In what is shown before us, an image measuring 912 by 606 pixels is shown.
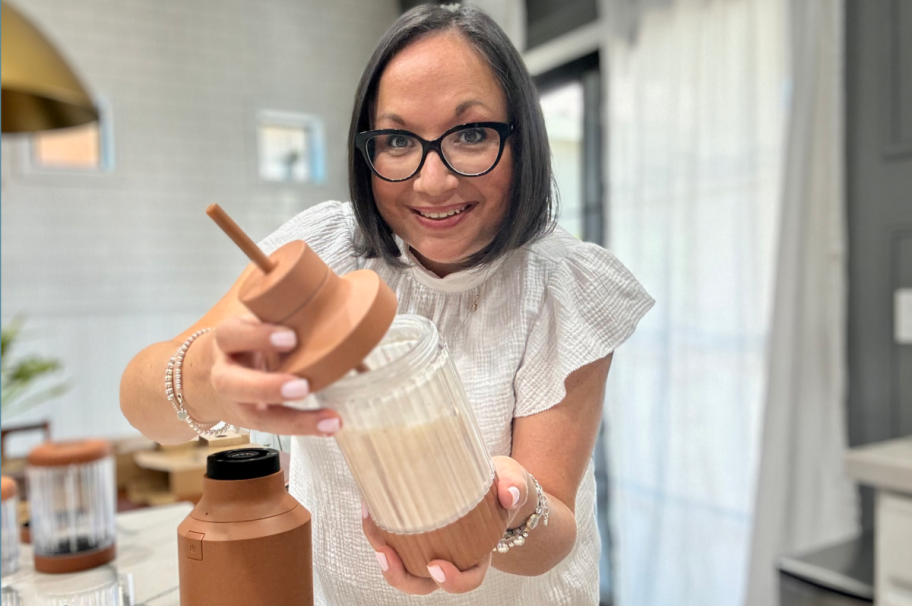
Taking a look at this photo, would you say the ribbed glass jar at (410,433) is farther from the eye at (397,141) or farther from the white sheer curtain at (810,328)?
the white sheer curtain at (810,328)

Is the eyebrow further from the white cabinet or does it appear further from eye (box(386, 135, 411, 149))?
the white cabinet

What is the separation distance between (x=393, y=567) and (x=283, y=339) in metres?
0.18

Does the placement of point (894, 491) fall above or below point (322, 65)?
below

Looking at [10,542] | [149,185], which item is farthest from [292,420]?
[149,185]

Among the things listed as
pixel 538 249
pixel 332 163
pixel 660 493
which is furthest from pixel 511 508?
pixel 332 163

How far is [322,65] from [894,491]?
3054 mm

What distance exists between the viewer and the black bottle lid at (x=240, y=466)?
51 centimetres

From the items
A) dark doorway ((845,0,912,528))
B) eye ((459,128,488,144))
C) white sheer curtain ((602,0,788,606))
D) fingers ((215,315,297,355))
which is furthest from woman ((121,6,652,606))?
white sheer curtain ((602,0,788,606))

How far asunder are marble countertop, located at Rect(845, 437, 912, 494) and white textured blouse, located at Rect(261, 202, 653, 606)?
2.99 ft

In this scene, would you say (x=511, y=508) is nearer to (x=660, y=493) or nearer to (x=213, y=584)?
(x=213, y=584)

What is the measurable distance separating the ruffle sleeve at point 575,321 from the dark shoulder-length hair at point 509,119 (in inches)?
2.1

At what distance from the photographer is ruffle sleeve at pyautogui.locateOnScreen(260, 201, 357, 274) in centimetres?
69

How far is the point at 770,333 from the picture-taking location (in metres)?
1.85

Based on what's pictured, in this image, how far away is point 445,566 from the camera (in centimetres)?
45
